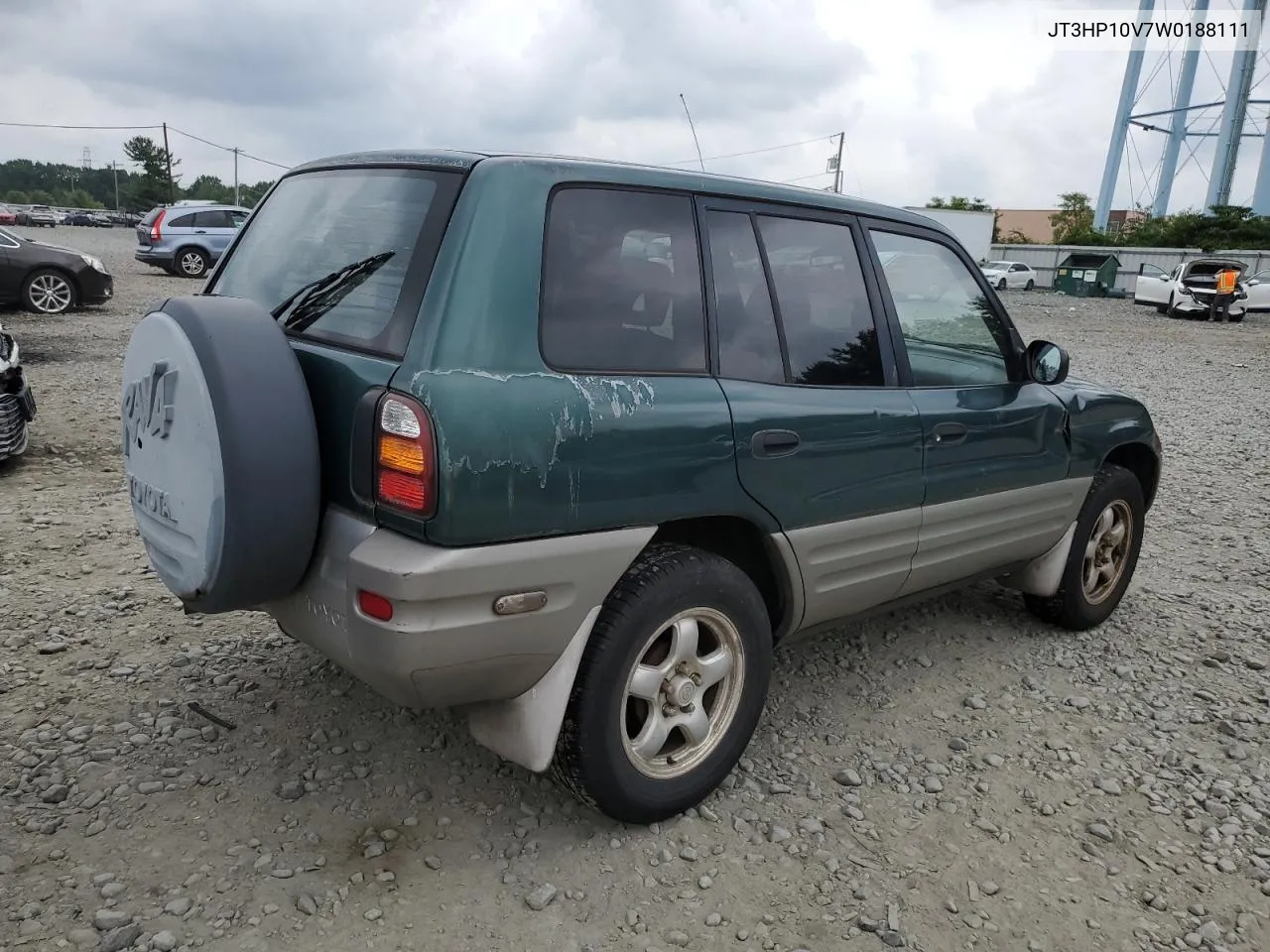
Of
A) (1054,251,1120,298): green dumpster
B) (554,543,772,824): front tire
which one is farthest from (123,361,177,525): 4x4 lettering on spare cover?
(1054,251,1120,298): green dumpster

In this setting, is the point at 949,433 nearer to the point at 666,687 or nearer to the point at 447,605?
the point at 666,687

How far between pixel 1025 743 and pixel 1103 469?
149 cm

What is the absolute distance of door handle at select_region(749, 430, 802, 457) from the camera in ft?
8.78

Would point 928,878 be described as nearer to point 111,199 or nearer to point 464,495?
point 464,495

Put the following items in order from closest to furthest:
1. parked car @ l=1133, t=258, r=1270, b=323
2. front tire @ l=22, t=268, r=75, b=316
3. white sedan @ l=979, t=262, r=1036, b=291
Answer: front tire @ l=22, t=268, r=75, b=316
parked car @ l=1133, t=258, r=1270, b=323
white sedan @ l=979, t=262, r=1036, b=291

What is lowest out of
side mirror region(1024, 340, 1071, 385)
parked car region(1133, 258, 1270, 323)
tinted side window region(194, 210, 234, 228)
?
side mirror region(1024, 340, 1071, 385)

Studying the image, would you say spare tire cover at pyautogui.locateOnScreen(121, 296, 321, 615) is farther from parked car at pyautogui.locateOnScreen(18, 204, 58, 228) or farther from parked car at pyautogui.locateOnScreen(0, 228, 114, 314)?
parked car at pyautogui.locateOnScreen(18, 204, 58, 228)

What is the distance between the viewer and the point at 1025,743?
11.0ft

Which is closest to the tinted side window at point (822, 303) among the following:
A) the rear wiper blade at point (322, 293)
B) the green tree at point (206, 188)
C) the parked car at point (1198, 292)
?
the rear wiper blade at point (322, 293)

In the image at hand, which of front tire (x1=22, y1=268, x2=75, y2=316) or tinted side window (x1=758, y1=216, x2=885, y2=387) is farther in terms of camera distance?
front tire (x1=22, y1=268, x2=75, y2=316)

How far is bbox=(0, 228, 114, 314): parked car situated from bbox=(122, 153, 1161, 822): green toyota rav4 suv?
12.3 meters

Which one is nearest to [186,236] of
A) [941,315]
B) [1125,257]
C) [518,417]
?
[941,315]

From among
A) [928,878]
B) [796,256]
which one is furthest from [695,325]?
[928,878]

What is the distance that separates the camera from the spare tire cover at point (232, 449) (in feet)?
7.16
